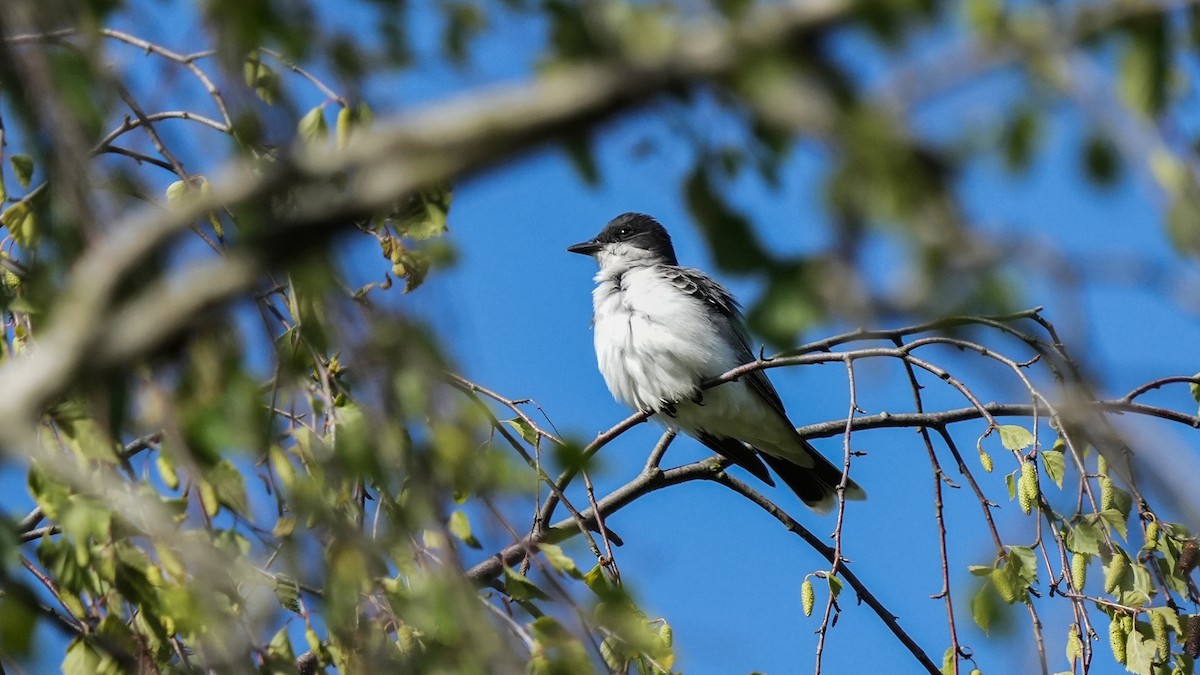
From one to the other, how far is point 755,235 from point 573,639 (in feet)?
3.81

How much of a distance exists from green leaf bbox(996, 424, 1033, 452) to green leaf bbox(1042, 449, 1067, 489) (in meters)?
0.06

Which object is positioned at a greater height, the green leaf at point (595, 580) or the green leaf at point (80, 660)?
the green leaf at point (595, 580)

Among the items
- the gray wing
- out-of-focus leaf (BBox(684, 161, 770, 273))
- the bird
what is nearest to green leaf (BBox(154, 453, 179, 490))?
out-of-focus leaf (BBox(684, 161, 770, 273))

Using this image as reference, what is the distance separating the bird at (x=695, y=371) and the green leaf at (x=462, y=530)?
14.6 feet

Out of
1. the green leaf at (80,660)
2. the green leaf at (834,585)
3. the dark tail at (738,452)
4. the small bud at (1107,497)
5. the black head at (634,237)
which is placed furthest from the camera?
the black head at (634,237)

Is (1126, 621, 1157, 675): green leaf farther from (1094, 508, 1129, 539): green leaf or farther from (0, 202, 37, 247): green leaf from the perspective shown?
(0, 202, 37, 247): green leaf

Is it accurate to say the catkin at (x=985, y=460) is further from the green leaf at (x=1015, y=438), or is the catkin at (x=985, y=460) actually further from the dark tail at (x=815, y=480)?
the dark tail at (x=815, y=480)

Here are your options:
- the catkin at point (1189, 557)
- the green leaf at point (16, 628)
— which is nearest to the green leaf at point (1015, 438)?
the catkin at point (1189, 557)

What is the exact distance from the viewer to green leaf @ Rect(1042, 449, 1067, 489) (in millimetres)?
3971

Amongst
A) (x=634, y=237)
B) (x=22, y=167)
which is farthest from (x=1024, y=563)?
(x=634, y=237)

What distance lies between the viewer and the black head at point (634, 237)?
8867 millimetres

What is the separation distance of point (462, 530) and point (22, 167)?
2007 mm

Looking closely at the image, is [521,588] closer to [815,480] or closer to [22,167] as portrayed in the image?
[22,167]

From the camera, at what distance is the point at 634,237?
8891mm
